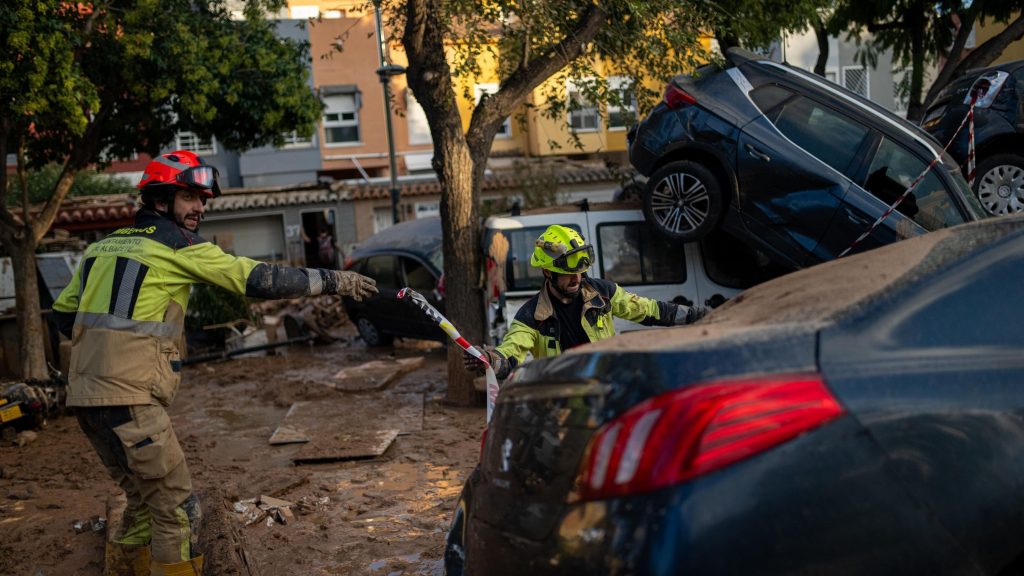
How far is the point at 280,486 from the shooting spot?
22.2ft

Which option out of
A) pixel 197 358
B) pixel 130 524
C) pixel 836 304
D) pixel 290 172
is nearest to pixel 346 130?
pixel 290 172

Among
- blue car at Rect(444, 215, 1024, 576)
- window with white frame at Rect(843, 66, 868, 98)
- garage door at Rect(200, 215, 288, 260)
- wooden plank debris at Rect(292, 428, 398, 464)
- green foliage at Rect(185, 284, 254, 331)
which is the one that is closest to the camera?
blue car at Rect(444, 215, 1024, 576)

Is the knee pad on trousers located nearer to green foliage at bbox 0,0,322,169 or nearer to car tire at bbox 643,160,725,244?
car tire at bbox 643,160,725,244

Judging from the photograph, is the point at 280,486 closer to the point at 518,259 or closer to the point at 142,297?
the point at 142,297

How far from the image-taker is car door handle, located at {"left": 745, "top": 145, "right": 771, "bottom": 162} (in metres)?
8.09

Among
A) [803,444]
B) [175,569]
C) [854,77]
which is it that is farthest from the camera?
[854,77]

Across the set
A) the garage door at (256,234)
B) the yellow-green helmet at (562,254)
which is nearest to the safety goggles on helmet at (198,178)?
the yellow-green helmet at (562,254)

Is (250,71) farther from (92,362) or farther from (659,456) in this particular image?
(659,456)

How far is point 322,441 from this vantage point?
7957 mm

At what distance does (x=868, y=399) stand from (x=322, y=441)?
6.36m

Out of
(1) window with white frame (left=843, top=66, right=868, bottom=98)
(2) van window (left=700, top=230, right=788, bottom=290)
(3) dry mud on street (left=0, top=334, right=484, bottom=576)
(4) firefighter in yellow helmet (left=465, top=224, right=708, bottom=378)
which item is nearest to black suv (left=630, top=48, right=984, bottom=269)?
(2) van window (left=700, top=230, right=788, bottom=290)

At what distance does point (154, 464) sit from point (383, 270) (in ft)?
31.9

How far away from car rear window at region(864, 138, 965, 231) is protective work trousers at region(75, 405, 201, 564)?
20.3ft

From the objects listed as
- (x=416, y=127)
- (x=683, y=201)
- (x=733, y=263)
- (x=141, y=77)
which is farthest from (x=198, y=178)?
(x=416, y=127)
